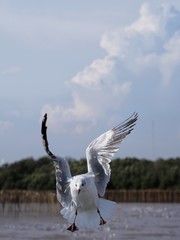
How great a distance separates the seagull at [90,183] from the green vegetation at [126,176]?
2191 inches

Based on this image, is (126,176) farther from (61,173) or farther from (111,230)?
(61,173)

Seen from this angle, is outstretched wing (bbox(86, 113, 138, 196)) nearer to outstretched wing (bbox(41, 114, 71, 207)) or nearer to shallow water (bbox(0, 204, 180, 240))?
outstretched wing (bbox(41, 114, 71, 207))

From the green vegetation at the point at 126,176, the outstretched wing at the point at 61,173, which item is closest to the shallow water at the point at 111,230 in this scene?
the outstretched wing at the point at 61,173

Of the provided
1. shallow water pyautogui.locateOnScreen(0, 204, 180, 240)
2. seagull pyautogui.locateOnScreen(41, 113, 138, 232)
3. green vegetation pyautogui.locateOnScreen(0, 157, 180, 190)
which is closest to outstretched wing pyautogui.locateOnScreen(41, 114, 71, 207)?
seagull pyautogui.locateOnScreen(41, 113, 138, 232)

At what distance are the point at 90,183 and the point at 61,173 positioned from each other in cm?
65

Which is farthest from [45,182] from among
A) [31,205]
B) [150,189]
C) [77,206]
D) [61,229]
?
[77,206]

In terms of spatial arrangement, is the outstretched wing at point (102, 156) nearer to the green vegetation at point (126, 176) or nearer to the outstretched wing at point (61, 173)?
the outstretched wing at point (61, 173)

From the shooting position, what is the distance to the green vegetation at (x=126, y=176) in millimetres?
70438

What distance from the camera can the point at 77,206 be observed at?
11797mm

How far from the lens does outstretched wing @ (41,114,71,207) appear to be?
463 inches

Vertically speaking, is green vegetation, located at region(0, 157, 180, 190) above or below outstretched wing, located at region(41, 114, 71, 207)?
above

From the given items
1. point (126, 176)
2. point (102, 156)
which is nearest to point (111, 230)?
point (102, 156)

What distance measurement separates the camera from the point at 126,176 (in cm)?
7131

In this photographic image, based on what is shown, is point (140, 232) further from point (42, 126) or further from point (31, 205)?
point (31, 205)
